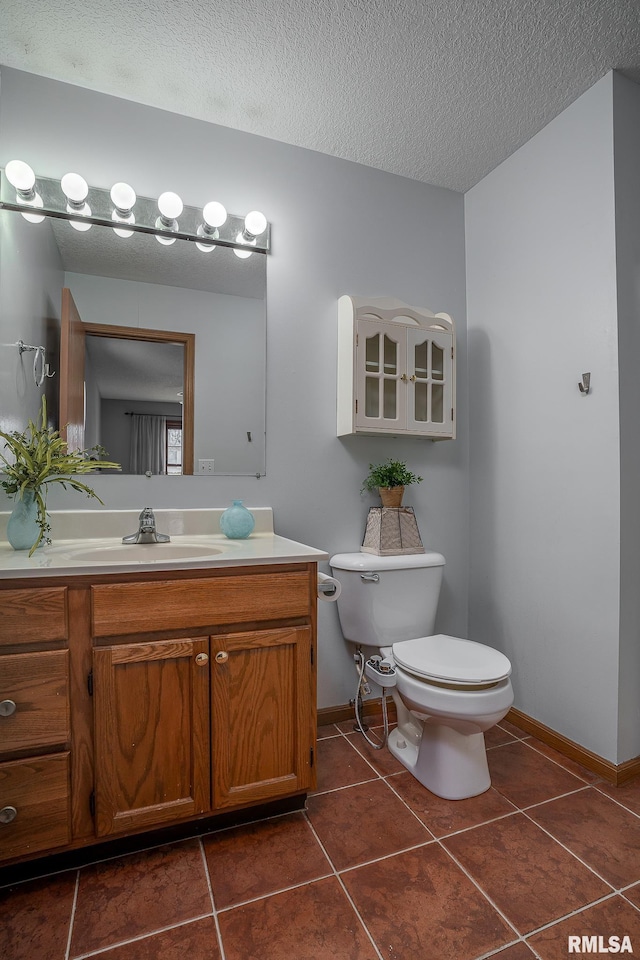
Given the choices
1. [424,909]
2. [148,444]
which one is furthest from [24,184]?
[424,909]

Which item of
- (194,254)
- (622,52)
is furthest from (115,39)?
(622,52)

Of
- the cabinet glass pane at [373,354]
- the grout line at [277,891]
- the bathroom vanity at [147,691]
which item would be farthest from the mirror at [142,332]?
the grout line at [277,891]

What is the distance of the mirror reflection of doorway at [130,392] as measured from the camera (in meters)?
1.78

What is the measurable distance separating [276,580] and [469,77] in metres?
1.83

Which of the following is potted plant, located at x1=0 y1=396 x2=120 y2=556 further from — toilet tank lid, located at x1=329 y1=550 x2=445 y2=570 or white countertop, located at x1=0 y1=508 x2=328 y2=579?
toilet tank lid, located at x1=329 y1=550 x2=445 y2=570

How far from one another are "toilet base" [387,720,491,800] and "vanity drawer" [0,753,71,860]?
3.55 feet

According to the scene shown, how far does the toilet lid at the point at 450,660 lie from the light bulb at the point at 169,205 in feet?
5.84

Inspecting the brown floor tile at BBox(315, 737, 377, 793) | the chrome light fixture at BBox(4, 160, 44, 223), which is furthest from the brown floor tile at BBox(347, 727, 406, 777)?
the chrome light fixture at BBox(4, 160, 44, 223)

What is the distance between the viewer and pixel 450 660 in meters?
1.71

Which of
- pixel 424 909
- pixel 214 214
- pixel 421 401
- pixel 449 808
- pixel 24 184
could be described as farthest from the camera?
pixel 421 401

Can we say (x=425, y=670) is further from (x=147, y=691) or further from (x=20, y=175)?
(x=20, y=175)

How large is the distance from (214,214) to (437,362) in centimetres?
107

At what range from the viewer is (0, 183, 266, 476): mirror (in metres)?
1.70

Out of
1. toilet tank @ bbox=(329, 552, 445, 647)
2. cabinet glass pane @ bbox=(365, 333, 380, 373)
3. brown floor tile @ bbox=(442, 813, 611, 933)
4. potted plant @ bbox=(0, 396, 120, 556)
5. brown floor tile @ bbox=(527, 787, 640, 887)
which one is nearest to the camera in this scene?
brown floor tile @ bbox=(442, 813, 611, 933)
